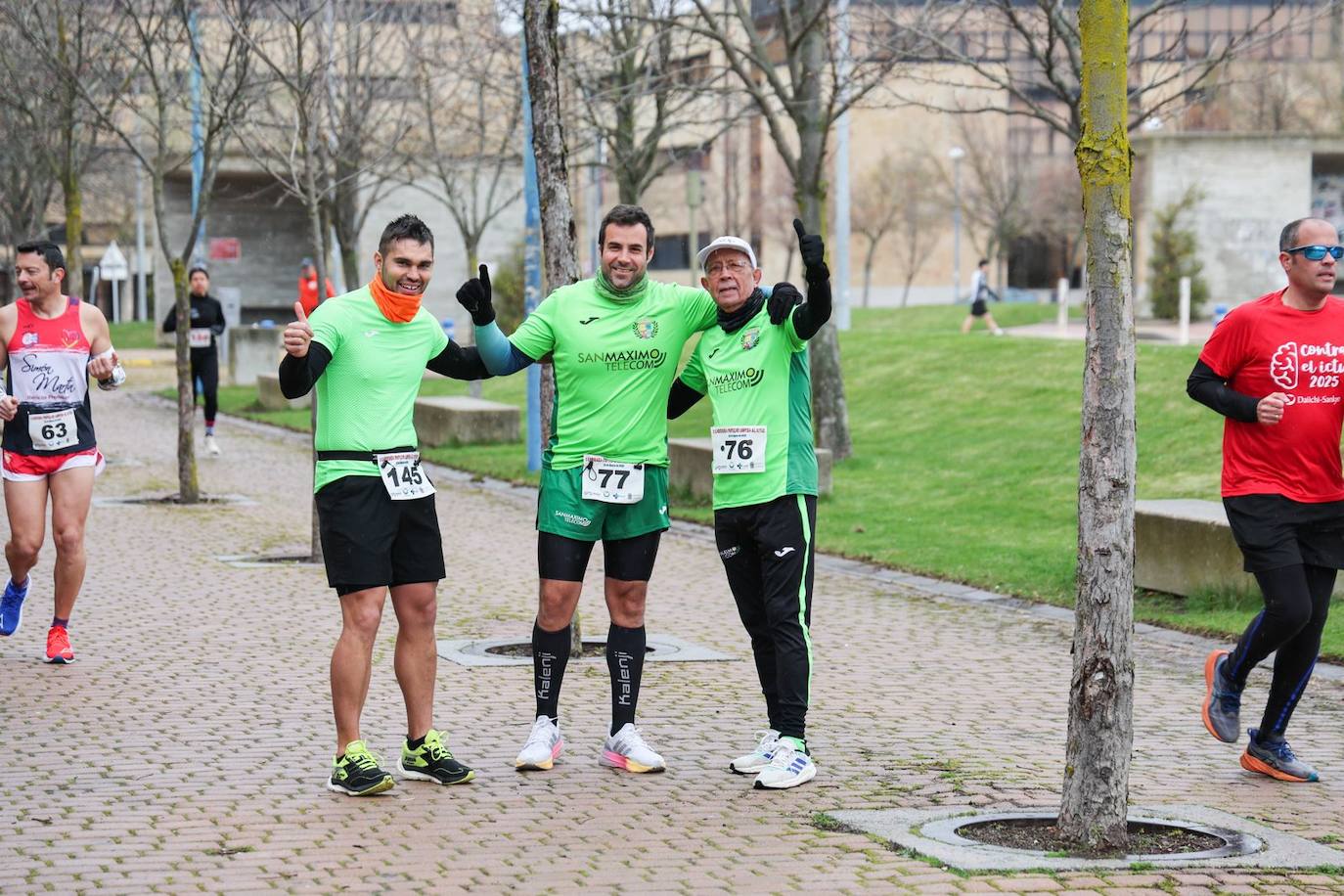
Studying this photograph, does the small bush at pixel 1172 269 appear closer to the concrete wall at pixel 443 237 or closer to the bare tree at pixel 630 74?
the bare tree at pixel 630 74

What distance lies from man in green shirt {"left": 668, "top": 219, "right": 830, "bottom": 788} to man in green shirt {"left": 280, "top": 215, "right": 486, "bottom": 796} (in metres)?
1.03

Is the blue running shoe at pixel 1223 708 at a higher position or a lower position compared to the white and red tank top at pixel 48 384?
lower

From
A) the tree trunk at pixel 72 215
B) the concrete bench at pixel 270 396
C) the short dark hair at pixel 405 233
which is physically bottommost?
the concrete bench at pixel 270 396

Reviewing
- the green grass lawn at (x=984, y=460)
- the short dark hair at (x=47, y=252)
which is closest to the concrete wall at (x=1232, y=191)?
the green grass lawn at (x=984, y=460)

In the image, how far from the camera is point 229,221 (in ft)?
174

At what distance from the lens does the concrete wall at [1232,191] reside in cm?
3731

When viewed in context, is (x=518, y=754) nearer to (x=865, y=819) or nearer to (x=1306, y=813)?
(x=865, y=819)

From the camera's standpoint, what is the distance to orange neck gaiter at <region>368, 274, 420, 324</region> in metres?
6.74

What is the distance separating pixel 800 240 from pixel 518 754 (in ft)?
6.94

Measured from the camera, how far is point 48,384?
→ 9.39 m

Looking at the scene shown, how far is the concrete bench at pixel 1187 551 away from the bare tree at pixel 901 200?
55.6 m

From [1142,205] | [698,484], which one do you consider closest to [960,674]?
[698,484]

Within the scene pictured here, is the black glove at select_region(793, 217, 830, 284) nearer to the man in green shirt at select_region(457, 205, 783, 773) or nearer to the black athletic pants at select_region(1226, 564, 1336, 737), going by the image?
the man in green shirt at select_region(457, 205, 783, 773)

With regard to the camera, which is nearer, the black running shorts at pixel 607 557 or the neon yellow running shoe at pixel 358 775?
the neon yellow running shoe at pixel 358 775
